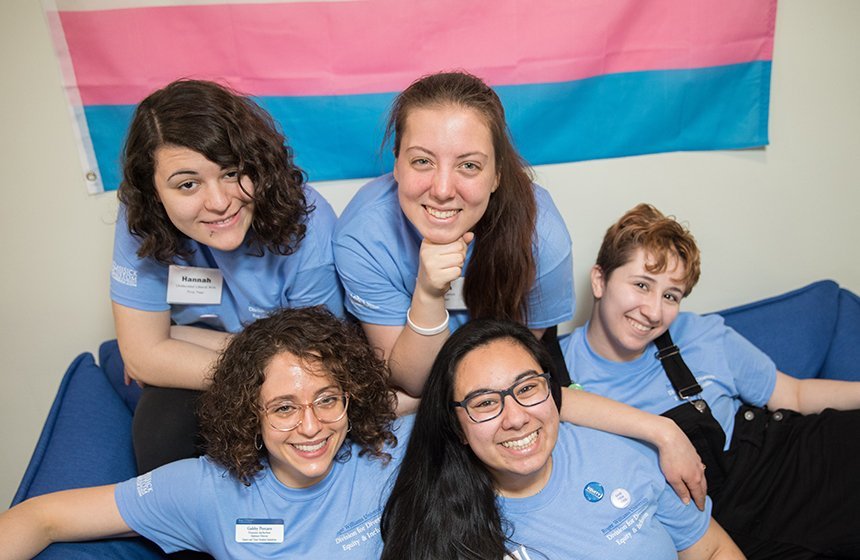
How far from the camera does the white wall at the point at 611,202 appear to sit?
229 centimetres

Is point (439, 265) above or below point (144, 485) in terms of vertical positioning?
above

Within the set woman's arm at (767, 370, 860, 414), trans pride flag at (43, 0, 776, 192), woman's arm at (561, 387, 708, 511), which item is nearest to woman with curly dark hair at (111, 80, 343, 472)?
trans pride flag at (43, 0, 776, 192)

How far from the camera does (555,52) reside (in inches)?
91.7

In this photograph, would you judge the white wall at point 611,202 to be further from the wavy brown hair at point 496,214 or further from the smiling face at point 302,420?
the smiling face at point 302,420

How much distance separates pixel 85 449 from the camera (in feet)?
6.69

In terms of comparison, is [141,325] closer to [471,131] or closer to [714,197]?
[471,131]

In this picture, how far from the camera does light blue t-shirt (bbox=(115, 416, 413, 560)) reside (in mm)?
1656

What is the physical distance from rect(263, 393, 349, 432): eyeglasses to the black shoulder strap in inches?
40.1

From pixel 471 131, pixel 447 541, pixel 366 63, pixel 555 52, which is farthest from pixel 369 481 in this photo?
pixel 555 52

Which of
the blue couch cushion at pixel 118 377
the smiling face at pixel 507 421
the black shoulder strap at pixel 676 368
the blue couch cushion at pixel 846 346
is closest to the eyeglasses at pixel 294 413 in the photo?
the smiling face at pixel 507 421

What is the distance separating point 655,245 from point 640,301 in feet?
0.54

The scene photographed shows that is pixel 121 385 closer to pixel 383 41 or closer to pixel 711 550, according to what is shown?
pixel 383 41

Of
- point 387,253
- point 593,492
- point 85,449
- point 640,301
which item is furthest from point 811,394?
point 85,449

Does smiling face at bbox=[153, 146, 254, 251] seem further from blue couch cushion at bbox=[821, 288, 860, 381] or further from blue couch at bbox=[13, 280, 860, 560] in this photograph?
blue couch cushion at bbox=[821, 288, 860, 381]
